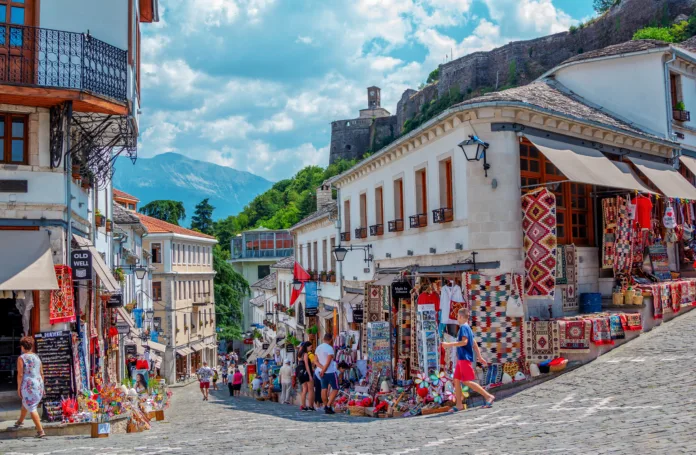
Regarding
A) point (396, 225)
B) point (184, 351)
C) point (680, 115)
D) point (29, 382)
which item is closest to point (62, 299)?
point (29, 382)

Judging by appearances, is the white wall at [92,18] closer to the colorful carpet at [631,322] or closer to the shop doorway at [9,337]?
the shop doorway at [9,337]

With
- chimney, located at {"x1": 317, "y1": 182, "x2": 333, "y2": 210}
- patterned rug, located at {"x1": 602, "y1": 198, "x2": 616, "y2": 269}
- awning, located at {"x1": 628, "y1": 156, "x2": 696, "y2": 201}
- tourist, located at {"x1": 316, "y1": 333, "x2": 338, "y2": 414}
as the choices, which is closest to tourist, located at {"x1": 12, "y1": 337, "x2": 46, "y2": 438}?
tourist, located at {"x1": 316, "y1": 333, "x2": 338, "y2": 414}

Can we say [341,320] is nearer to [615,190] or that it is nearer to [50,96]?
[615,190]

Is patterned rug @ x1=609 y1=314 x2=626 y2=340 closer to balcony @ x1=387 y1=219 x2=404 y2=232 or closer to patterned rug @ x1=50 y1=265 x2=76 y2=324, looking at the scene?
balcony @ x1=387 y1=219 x2=404 y2=232

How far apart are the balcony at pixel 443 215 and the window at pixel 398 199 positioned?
303 centimetres

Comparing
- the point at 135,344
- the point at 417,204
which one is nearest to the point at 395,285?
the point at 417,204

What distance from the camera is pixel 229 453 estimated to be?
27.5 feet

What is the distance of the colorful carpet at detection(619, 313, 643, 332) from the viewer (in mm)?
14500

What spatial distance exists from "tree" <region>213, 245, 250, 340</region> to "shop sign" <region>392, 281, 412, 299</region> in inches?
1534

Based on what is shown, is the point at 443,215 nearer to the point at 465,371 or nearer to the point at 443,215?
the point at 443,215

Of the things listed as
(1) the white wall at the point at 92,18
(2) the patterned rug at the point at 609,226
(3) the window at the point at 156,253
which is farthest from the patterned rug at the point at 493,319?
(3) the window at the point at 156,253

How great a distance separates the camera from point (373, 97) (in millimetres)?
119562

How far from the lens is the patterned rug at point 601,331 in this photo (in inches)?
540

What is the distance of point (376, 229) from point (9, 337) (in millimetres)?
9658
